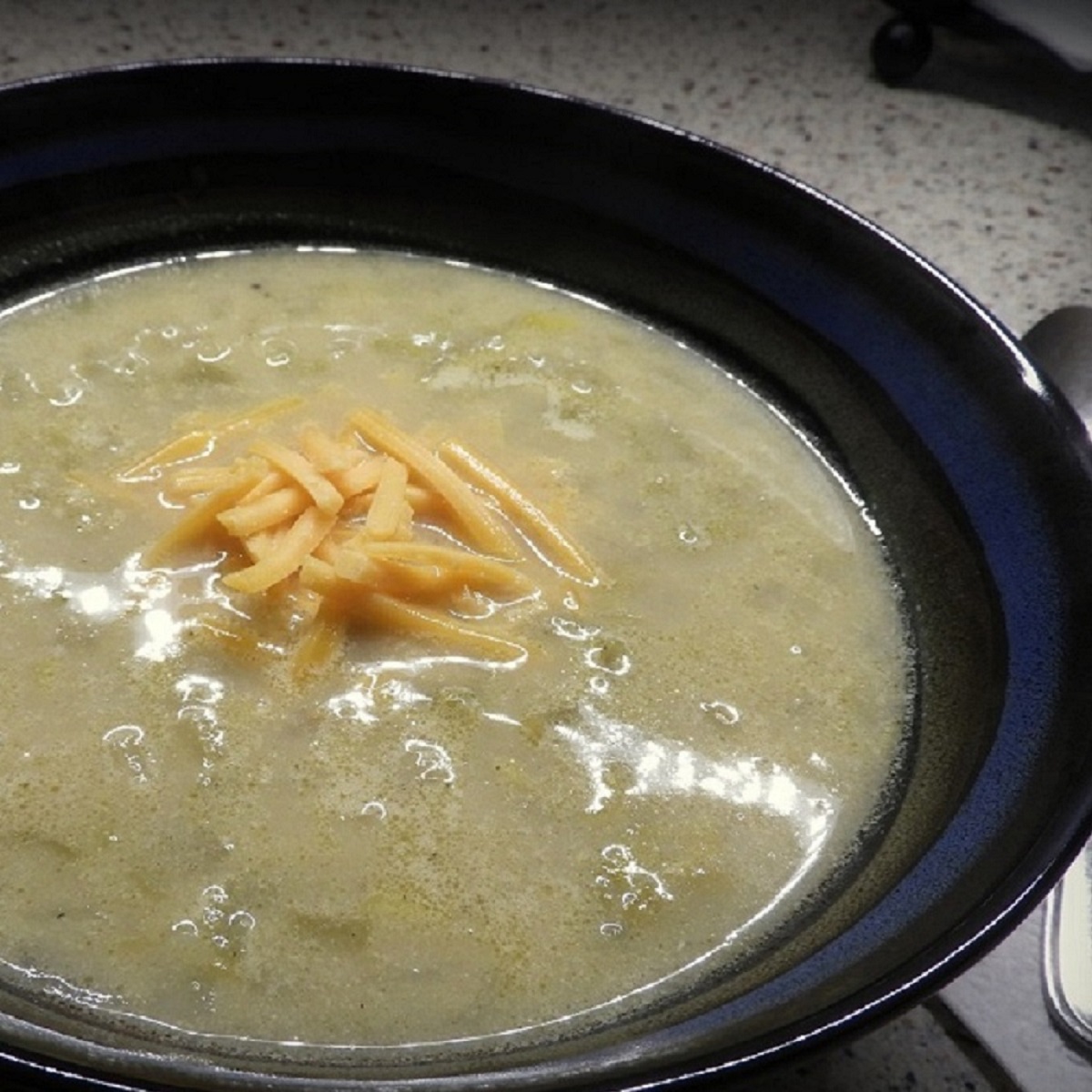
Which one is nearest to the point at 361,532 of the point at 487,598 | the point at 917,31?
the point at 487,598

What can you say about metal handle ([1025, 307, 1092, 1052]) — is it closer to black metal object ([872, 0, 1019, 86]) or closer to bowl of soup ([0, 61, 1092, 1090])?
bowl of soup ([0, 61, 1092, 1090])

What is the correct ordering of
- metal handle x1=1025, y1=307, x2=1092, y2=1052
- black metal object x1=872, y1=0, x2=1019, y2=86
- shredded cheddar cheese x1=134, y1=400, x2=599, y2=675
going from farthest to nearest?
black metal object x1=872, y1=0, x2=1019, y2=86, shredded cheddar cheese x1=134, y1=400, x2=599, y2=675, metal handle x1=1025, y1=307, x2=1092, y2=1052

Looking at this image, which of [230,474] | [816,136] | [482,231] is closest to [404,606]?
[230,474]

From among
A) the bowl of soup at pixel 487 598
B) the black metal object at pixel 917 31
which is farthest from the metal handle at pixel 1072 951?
the black metal object at pixel 917 31

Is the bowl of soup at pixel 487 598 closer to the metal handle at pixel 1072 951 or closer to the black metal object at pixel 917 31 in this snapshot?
the metal handle at pixel 1072 951

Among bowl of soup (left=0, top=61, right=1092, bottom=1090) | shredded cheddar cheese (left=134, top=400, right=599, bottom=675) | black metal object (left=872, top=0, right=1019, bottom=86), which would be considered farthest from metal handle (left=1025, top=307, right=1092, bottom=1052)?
black metal object (left=872, top=0, right=1019, bottom=86)

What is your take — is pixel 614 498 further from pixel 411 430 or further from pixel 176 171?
pixel 176 171

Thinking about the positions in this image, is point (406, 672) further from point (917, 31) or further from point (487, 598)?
point (917, 31)

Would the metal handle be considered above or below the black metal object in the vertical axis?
below
